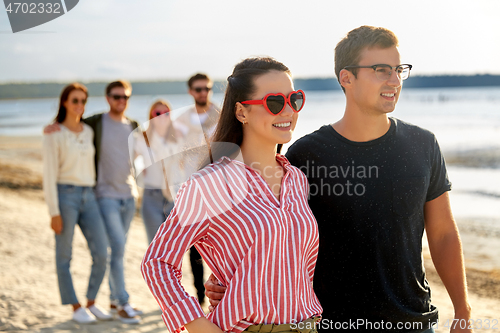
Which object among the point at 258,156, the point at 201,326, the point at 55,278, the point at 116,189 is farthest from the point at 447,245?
the point at 55,278

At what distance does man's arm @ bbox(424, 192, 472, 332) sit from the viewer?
8.31 feet

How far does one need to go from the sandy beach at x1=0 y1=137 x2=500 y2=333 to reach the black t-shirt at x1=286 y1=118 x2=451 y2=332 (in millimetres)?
2993

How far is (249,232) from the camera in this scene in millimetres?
1854

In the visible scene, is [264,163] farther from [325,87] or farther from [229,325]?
[325,87]

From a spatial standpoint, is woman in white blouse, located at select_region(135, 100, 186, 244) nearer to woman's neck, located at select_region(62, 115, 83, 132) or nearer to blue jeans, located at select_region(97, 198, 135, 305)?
blue jeans, located at select_region(97, 198, 135, 305)

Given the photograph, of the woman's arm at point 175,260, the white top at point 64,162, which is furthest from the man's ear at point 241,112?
the white top at point 64,162

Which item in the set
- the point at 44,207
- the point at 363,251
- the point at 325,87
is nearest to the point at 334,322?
the point at 363,251

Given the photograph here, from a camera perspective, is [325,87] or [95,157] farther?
[325,87]

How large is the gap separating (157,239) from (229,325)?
1.41 feet

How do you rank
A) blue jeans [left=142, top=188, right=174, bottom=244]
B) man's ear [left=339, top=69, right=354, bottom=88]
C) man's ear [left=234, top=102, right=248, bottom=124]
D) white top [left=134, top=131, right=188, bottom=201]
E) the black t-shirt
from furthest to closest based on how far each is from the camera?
1. blue jeans [left=142, top=188, right=174, bottom=244]
2. white top [left=134, top=131, right=188, bottom=201]
3. man's ear [left=339, top=69, right=354, bottom=88]
4. the black t-shirt
5. man's ear [left=234, top=102, right=248, bottom=124]

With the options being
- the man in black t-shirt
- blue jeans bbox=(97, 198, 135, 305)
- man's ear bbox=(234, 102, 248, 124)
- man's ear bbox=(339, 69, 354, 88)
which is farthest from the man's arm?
blue jeans bbox=(97, 198, 135, 305)

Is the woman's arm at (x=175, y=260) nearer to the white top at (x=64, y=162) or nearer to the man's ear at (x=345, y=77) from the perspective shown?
the man's ear at (x=345, y=77)

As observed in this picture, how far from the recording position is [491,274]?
6.87m

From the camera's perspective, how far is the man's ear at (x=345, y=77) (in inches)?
104
